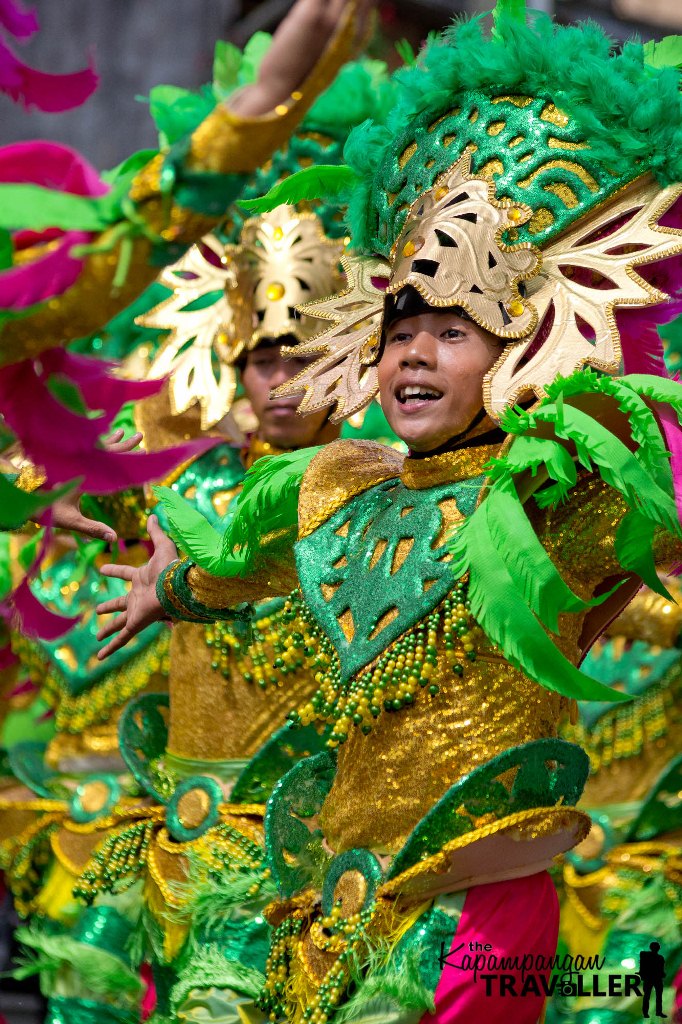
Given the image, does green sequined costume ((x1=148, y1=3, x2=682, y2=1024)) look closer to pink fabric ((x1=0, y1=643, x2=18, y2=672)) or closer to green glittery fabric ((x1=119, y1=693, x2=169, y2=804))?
green glittery fabric ((x1=119, y1=693, x2=169, y2=804))

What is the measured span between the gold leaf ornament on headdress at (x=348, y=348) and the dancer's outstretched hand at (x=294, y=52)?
85 cm

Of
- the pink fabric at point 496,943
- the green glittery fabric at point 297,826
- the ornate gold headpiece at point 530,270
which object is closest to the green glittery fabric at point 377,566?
the ornate gold headpiece at point 530,270

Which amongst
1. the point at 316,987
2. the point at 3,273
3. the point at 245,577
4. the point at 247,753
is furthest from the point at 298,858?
the point at 3,273

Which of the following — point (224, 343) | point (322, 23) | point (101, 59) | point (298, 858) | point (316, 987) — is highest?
point (101, 59)

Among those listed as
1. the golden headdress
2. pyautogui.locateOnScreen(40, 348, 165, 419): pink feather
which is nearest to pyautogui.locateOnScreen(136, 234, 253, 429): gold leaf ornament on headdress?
the golden headdress

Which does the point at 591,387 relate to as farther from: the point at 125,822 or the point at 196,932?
the point at 125,822

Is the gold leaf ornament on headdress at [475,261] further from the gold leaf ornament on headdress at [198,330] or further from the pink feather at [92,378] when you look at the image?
the gold leaf ornament on headdress at [198,330]

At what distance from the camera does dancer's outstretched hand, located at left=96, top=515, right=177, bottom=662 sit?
3.10 m

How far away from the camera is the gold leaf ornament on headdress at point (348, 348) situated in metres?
2.93

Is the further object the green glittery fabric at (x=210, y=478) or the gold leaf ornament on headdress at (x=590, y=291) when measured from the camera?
the green glittery fabric at (x=210, y=478)

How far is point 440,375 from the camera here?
106 inches

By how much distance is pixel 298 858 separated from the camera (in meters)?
2.85

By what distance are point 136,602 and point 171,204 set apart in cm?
114

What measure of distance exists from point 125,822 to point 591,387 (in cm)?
201
